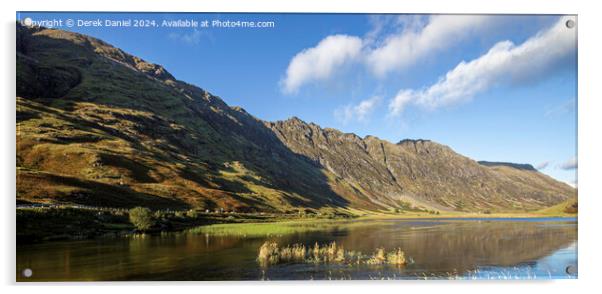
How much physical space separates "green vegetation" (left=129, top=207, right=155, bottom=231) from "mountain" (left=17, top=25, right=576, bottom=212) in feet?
27.2

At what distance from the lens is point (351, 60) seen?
25.9 meters

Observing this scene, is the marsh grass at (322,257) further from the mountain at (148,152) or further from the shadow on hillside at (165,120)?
the shadow on hillside at (165,120)

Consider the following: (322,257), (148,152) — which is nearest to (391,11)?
(322,257)

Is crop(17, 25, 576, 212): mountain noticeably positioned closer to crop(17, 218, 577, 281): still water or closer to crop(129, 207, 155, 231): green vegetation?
crop(17, 218, 577, 281): still water

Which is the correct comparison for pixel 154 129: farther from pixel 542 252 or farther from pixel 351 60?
pixel 542 252

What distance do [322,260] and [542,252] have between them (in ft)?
49.4

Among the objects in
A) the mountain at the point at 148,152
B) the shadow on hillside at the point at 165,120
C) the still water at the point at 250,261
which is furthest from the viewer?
the shadow on hillside at the point at 165,120

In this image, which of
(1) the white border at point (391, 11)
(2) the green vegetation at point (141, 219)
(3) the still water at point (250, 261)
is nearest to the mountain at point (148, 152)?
(1) the white border at point (391, 11)

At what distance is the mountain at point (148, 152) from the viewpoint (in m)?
49.4

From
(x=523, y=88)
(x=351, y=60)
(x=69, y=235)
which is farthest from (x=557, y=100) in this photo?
(x=69, y=235)

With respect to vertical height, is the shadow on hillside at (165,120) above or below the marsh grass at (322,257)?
above

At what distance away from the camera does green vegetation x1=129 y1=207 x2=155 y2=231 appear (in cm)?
3647

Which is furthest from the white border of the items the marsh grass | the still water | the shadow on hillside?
the shadow on hillside

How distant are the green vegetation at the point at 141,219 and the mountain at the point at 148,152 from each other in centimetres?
828
